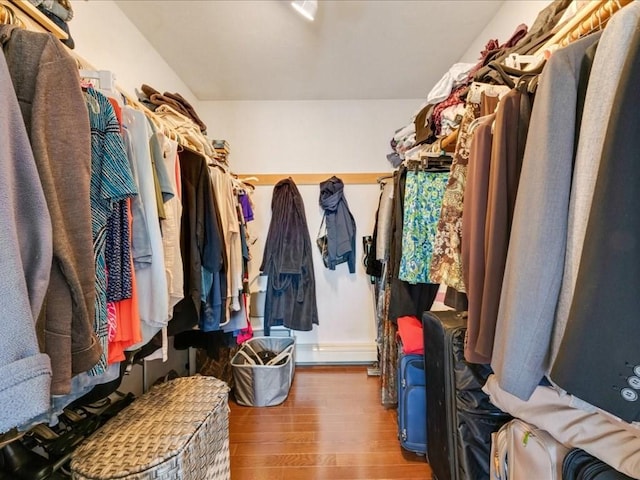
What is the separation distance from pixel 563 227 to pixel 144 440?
1.31 metres

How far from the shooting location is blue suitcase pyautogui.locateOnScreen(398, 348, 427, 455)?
1479 millimetres

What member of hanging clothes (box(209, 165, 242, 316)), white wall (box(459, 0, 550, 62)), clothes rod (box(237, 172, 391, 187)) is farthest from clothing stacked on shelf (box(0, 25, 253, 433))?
white wall (box(459, 0, 550, 62))

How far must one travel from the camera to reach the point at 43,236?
19.5 inches

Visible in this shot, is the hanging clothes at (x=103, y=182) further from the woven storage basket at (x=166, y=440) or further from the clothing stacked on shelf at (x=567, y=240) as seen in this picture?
the clothing stacked on shelf at (x=567, y=240)

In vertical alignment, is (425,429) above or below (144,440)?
below

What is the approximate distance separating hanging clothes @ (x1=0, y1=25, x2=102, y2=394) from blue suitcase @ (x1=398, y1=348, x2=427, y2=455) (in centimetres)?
135

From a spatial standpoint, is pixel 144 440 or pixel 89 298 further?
pixel 144 440

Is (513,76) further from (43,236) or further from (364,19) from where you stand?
(43,236)

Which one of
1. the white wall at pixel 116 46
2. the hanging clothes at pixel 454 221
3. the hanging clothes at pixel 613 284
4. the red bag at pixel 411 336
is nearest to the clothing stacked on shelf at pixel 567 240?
the hanging clothes at pixel 613 284

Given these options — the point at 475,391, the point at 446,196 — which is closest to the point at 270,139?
the point at 446,196

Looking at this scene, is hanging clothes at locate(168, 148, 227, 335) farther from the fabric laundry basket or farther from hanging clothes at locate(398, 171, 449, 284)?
hanging clothes at locate(398, 171, 449, 284)

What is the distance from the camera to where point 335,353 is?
263 centimetres

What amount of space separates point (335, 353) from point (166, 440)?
5.97 feet

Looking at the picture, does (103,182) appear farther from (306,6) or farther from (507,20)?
(507,20)
